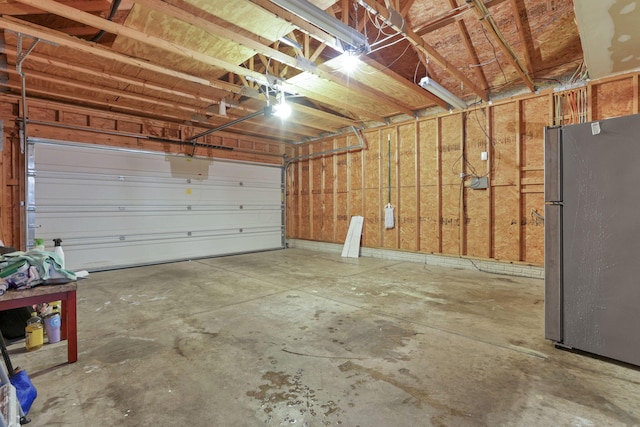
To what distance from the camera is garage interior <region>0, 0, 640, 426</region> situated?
2.02 metres

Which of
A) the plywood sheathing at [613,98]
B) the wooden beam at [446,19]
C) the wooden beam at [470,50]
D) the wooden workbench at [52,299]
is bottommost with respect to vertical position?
the wooden workbench at [52,299]

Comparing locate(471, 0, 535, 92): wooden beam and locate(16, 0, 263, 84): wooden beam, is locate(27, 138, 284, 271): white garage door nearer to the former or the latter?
locate(16, 0, 263, 84): wooden beam

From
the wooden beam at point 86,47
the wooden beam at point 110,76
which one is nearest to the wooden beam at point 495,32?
the wooden beam at point 86,47

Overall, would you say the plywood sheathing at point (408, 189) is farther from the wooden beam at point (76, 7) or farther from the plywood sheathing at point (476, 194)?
the wooden beam at point (76, 7)

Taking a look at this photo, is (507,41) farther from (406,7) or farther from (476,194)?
(476,194)

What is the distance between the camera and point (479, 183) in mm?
5488

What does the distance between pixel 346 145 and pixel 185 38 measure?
487cm

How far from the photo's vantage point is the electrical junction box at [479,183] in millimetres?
5422

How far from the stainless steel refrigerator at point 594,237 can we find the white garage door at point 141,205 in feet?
22.8

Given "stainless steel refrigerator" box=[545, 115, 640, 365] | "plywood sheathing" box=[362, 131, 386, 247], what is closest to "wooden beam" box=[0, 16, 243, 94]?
"plywood sheathing" box=[362, 131, 386, 247]

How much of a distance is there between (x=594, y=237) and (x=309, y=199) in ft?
22.6

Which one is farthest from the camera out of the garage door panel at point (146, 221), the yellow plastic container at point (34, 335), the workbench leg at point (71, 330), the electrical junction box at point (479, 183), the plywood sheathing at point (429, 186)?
the plywood sheathing at point (429, 186)

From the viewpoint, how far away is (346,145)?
305 inches

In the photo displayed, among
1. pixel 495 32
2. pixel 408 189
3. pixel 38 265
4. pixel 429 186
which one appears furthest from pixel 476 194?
pixel 38 265
